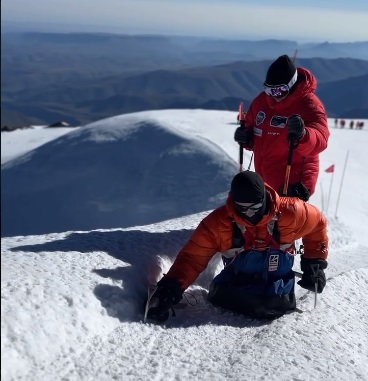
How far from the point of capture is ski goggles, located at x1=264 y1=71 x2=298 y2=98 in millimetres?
6148

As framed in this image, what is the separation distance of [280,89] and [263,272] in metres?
2.03

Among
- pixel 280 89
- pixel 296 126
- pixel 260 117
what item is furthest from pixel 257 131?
pixel 296 126

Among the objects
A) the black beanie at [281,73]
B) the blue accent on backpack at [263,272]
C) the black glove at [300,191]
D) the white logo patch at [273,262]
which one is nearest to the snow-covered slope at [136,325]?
the blue accent on backpack at [263,272]

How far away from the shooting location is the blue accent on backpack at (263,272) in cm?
497

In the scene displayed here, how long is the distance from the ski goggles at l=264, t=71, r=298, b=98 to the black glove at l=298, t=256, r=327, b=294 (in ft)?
5.82

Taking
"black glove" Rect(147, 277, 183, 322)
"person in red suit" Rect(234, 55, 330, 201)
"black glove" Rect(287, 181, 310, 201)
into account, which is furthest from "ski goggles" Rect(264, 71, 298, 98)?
"black glove" Rect(147, 277, 183, 322)

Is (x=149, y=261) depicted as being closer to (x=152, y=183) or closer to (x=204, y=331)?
(x=204, y=331)

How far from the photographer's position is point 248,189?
4633mm

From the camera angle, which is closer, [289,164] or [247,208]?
[247,208]

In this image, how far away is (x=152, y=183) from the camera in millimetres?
17734

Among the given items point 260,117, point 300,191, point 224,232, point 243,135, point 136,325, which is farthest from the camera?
point 243,135

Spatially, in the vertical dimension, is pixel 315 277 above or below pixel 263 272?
below

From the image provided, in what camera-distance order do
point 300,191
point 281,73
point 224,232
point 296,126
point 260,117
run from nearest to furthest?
point 224,232 → point 296,126 → point 281,73 → point 300,191 → point 260,117

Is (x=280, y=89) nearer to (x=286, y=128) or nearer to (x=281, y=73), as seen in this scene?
(x=281, y=73)
